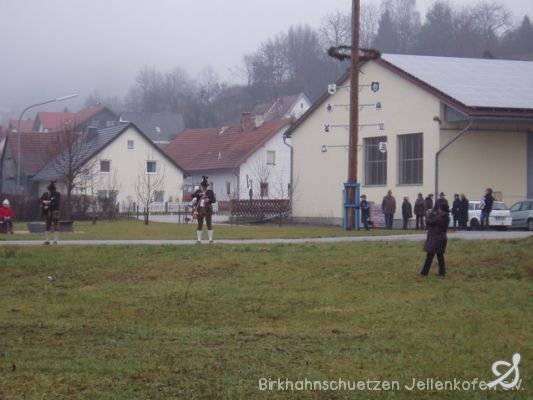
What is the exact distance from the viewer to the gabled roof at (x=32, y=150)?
82.8 metres

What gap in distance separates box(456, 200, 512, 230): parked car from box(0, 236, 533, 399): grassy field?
62.0ft

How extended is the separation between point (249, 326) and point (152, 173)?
2698 inches

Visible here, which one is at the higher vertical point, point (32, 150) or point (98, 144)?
point (98, 144)

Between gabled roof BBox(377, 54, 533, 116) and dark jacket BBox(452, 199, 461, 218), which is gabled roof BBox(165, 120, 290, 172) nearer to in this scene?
gabled roof BBox(377, 54, 533, 116)

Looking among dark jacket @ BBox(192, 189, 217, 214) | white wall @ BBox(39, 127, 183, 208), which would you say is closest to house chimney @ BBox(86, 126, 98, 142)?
white wall @ BBox(39, 127, 183, 208)

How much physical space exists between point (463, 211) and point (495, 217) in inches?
128

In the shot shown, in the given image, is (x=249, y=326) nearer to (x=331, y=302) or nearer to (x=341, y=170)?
(x=331, y=302)

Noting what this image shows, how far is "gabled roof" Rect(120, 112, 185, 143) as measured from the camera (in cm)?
12800

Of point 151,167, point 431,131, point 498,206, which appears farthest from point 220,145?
point 498,206

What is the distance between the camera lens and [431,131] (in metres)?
46.6

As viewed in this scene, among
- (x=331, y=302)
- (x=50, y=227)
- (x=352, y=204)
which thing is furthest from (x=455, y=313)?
(x=352, y=204)

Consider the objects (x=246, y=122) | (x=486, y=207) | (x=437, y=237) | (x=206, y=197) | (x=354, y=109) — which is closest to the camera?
(x=437, y=237)

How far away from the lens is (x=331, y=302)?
687 inches

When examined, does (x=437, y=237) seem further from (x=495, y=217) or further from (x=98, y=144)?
(x=98, y=144)
